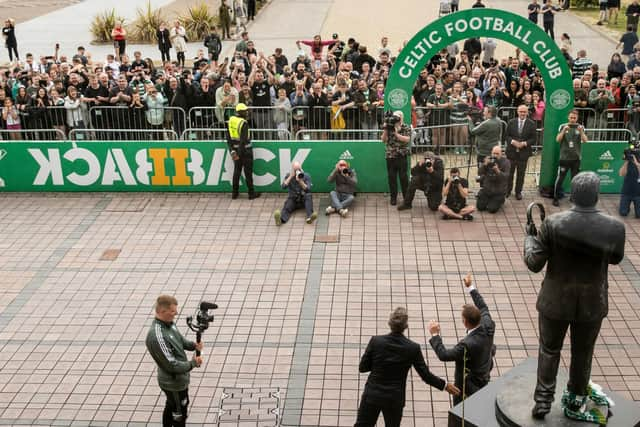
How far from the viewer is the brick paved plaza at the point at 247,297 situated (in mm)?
9141

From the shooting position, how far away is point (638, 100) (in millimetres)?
16250

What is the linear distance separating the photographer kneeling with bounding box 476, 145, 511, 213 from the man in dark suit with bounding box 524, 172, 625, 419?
776 cm

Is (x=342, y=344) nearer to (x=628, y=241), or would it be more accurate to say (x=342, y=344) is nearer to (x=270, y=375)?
(x=270, y=375)

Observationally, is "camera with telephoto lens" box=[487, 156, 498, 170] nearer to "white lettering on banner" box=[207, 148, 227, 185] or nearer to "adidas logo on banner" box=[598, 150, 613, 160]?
"adidas logo on banner" box=[598, 150, 613, 160]

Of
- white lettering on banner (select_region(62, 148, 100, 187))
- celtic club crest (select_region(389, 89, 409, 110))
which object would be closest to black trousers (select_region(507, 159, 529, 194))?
celtic club crest (select_region(389, 89, 409, 110))

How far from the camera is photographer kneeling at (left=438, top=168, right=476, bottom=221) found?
553 inches

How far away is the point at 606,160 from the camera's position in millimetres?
15039

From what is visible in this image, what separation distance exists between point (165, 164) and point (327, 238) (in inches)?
158

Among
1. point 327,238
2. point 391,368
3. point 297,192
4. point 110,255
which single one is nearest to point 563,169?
point 327,238

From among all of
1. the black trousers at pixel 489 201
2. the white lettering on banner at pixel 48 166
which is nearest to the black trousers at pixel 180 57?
the white lettering on banner at pixel 48 166

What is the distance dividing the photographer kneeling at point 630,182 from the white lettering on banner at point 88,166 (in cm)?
991

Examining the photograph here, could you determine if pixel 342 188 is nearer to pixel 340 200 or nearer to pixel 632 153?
pixel 340 200

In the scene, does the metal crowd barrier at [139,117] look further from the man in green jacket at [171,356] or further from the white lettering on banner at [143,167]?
the man in green jacket at [171,356]

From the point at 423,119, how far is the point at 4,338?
32.2ft
